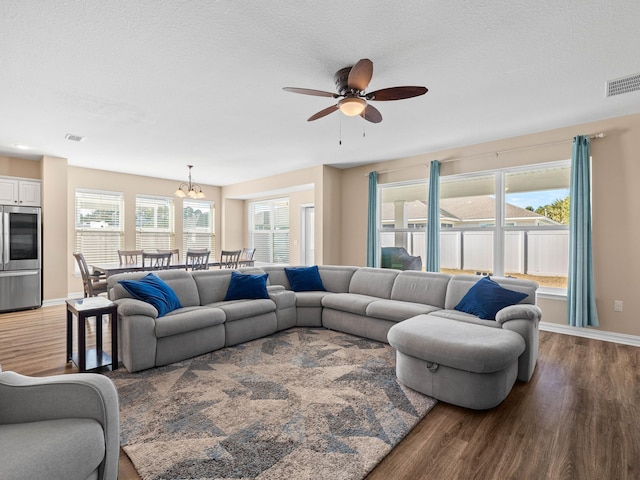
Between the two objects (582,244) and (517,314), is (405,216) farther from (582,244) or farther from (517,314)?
(517,314)

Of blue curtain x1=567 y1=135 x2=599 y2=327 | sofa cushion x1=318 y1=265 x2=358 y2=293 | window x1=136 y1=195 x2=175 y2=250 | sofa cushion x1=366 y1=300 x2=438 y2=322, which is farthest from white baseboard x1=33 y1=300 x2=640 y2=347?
window x1=136 y1=195 x2=175 y2=250

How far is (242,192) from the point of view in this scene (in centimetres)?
830

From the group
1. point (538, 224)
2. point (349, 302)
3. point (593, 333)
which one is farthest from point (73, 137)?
point (593, 333)

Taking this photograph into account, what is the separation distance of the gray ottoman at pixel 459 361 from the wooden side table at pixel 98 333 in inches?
101

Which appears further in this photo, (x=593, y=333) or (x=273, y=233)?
(x=273, y=233)

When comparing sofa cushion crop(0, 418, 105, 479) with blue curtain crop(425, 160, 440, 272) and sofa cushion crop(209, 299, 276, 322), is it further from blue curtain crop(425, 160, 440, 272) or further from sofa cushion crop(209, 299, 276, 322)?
blue curtain crop(425, 160, 440, 272)

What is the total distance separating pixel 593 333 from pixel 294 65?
15.6 feet

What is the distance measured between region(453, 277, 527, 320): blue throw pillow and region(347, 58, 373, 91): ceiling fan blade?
232cm

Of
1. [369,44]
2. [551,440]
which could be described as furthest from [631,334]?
[369,44]

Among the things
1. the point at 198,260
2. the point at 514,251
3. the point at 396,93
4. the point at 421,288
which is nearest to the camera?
the point at 396,93

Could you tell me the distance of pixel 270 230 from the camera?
29.5 feet

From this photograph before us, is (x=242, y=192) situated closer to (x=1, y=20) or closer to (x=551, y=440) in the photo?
(x=1, y=20)

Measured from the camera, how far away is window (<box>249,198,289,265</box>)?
860 cm

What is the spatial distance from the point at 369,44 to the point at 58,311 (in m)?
6.14
